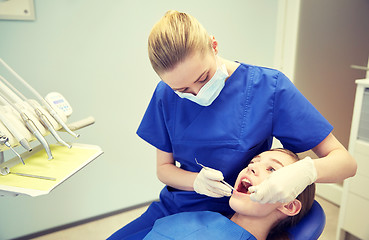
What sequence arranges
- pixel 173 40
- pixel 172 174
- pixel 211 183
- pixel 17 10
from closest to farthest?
pixel 173 40 → pixel 211 183 → pixel 172 174 → pixel 17 10

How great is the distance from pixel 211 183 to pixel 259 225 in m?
0.23

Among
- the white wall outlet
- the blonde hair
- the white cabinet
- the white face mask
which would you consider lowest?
the white cabinet

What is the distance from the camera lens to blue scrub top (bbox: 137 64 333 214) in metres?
0.98

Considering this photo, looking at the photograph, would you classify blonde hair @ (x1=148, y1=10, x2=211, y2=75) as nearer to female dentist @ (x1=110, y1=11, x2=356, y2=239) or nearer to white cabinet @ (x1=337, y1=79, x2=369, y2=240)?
female dentist @ (x1=110, y1=11, x2=356, y2=239)

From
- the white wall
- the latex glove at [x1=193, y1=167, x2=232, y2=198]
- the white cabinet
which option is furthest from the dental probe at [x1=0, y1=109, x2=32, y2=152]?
the white cabinet

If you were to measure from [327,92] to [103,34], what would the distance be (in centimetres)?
177

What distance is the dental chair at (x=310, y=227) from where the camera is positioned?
0.83 meters

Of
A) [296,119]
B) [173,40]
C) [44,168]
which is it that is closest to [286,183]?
[296,119]

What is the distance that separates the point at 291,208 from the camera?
0.94 meters

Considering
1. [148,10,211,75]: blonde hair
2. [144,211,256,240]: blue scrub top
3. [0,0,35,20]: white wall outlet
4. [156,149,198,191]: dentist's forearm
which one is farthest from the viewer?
[0,0,35,20]: white wall outlet

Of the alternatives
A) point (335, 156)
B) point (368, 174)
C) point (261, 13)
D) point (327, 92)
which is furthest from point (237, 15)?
point (335, 156)

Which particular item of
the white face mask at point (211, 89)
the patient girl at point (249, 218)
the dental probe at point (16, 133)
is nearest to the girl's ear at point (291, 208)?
the patient girl at point (249, 218)

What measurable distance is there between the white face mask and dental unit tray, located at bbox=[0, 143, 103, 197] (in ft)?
1.43

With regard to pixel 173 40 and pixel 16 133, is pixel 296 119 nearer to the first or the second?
pixel 173 40
